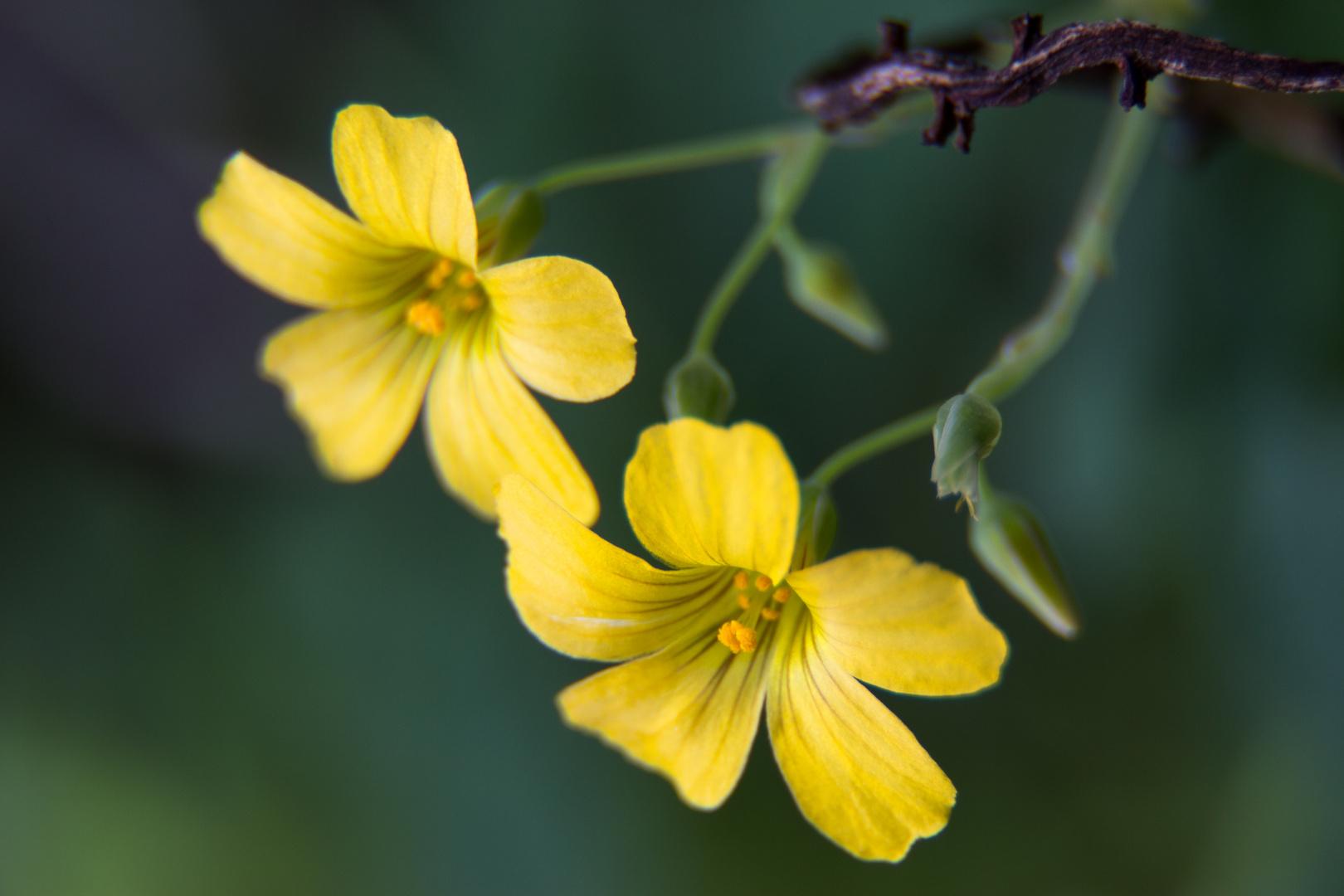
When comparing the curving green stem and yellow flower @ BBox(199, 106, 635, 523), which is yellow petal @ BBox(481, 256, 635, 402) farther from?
the curving green stem

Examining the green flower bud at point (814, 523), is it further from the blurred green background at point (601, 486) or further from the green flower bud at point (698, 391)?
the blurred green background at point (601, 486)

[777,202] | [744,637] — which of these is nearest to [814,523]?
[744,637]

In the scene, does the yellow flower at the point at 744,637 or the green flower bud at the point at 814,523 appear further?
the green flower bud at the point at 814,523

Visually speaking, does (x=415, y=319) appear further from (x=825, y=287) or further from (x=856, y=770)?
(x=856, y=770)

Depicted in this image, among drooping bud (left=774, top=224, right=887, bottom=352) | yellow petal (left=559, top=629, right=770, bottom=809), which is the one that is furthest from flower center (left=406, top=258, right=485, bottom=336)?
yellow petal (left=559, top=629, right=770, bottom=809)

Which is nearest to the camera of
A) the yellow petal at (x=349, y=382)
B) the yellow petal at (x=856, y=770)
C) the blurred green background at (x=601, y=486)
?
the yellow petal at (x=856, y=770)

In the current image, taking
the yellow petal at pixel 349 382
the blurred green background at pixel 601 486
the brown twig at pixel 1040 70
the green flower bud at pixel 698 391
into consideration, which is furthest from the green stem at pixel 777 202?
the blurred green background at pixel 601 486

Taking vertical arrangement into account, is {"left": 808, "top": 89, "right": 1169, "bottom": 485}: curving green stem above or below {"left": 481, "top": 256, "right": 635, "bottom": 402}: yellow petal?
above
